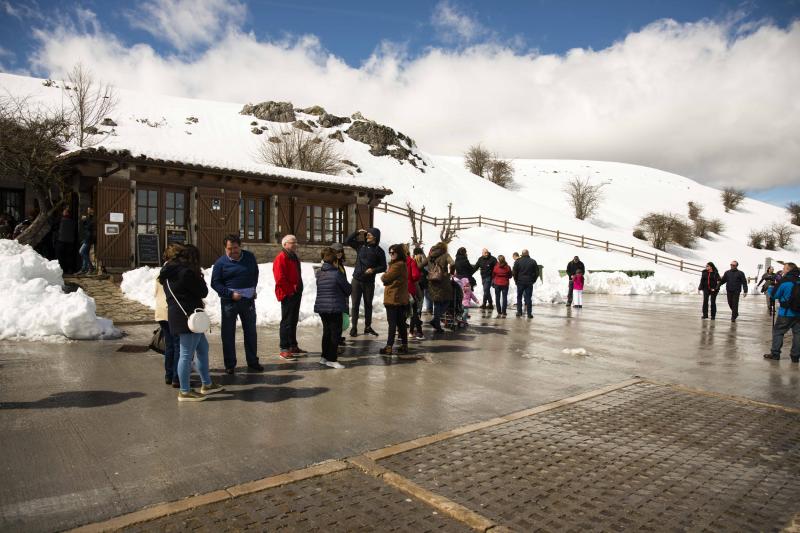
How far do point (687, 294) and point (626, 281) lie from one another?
17.5 feet

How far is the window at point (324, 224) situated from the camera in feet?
68.9

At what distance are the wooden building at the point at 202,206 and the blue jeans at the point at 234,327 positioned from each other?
10.6m

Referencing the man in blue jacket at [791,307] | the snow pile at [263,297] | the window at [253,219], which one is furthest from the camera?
the window at [253,219]

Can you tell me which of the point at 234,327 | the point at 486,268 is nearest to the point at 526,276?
the point at 486,268

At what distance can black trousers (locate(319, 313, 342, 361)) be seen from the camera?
690 centimetres

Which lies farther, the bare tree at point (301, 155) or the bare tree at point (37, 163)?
the bare tree at point (301, 155)

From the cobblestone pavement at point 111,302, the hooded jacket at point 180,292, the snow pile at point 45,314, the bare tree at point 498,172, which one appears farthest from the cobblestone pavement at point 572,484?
the bare tree at point 498,172

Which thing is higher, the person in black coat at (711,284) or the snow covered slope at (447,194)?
the snow covered slope at (447,194)

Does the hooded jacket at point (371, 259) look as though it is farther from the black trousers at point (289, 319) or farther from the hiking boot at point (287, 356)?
the hiking boot at point (287, 356)

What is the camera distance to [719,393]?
6.13 meters

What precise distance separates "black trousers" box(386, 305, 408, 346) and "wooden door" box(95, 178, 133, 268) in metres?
10.8

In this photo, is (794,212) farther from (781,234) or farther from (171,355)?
(171,355)

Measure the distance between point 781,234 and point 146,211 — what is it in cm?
7428

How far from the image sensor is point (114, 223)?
49.8 ft
